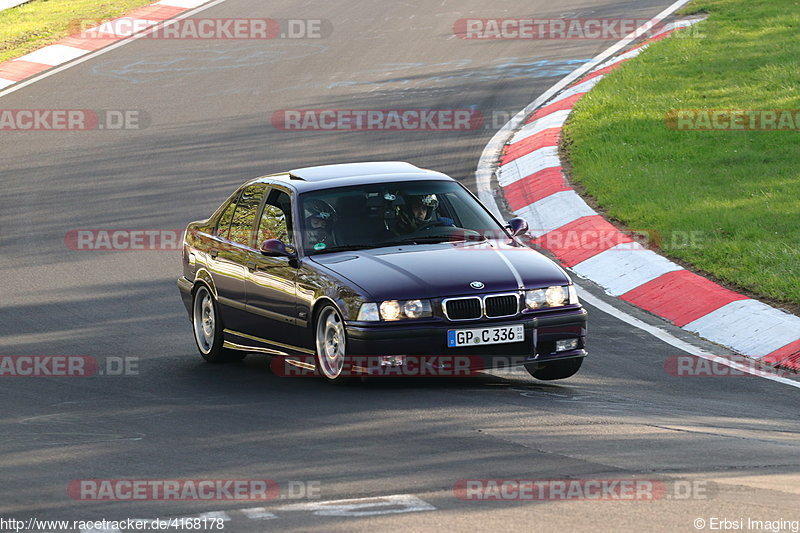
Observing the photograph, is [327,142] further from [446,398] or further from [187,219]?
[446,398]

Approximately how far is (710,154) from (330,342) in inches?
329

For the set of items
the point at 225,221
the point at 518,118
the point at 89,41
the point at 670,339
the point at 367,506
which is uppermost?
the point at 89,41

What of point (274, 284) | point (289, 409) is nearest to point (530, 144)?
point (274, 284)

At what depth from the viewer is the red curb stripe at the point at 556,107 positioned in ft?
65.1

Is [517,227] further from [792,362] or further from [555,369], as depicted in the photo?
[792,362]

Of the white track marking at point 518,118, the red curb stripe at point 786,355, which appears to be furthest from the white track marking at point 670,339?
the white track marking at point 518,118

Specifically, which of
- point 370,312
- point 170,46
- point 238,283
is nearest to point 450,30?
point 170,46

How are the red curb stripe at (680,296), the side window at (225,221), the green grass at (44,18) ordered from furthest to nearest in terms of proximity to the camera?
the green grass at (44,18) < the red curb stripe at (680,296) < the side window at (225,221)

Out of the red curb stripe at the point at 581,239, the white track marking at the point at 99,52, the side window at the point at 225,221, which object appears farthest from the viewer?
the white track marking at the point at 99,52

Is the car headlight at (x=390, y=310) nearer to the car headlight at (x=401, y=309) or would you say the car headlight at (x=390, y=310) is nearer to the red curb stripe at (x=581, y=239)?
the car headlight at (x=401, y=309)

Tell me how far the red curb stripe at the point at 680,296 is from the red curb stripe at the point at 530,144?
18.8 feet

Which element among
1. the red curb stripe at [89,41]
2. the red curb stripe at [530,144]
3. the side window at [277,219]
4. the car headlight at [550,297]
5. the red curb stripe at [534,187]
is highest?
the red curb stripe at [89,41]

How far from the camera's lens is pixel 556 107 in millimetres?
20062

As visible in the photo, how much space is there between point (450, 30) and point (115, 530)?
70.4 ft
